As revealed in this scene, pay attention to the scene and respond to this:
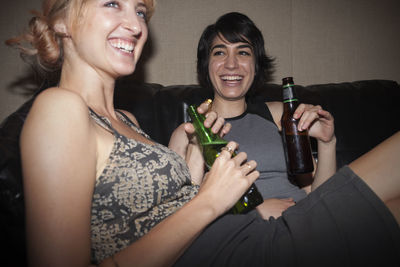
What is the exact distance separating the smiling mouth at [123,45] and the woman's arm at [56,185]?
0.35 metres

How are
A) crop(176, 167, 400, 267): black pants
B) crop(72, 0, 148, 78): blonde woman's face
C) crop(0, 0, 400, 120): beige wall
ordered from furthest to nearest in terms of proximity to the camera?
crop(0, 0, 400, 120): beige wall → crop(72, 0, 148, 78): blonde woman's face → crop(176, 167, 400, 267): black pants

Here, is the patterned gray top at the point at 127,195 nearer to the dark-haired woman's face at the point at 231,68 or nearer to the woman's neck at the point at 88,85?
the woman's neck at the point at 88,85

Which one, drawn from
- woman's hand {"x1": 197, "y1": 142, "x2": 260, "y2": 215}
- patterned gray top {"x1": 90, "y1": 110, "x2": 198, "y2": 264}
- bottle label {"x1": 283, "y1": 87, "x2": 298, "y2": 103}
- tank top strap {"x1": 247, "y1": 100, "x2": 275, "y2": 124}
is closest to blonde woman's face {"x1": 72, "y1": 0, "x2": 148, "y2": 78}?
patterned gray top {"x1": 90, "y1": 110, "x2": 198, "y2": 264}

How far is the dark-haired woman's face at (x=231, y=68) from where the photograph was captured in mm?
1536

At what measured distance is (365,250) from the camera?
2.15ft

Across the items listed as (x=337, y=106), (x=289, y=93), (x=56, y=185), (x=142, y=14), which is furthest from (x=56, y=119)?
(x=337, y=106)

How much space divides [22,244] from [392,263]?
36.4 inches

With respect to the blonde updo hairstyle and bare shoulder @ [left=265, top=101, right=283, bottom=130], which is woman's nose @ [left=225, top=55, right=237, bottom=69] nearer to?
bare shoulder @ [left=265, top=101, right=283, bottom=130]

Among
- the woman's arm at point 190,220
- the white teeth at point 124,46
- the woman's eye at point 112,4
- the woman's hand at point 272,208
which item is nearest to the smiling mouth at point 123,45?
the white teeth at point 124,46

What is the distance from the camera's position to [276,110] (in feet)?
5.13

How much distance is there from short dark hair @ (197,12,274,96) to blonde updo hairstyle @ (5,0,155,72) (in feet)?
3.10

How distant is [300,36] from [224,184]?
180cm

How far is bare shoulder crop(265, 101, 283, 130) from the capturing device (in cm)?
154

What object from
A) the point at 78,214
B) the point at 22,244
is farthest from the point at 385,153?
the point at 22,244
